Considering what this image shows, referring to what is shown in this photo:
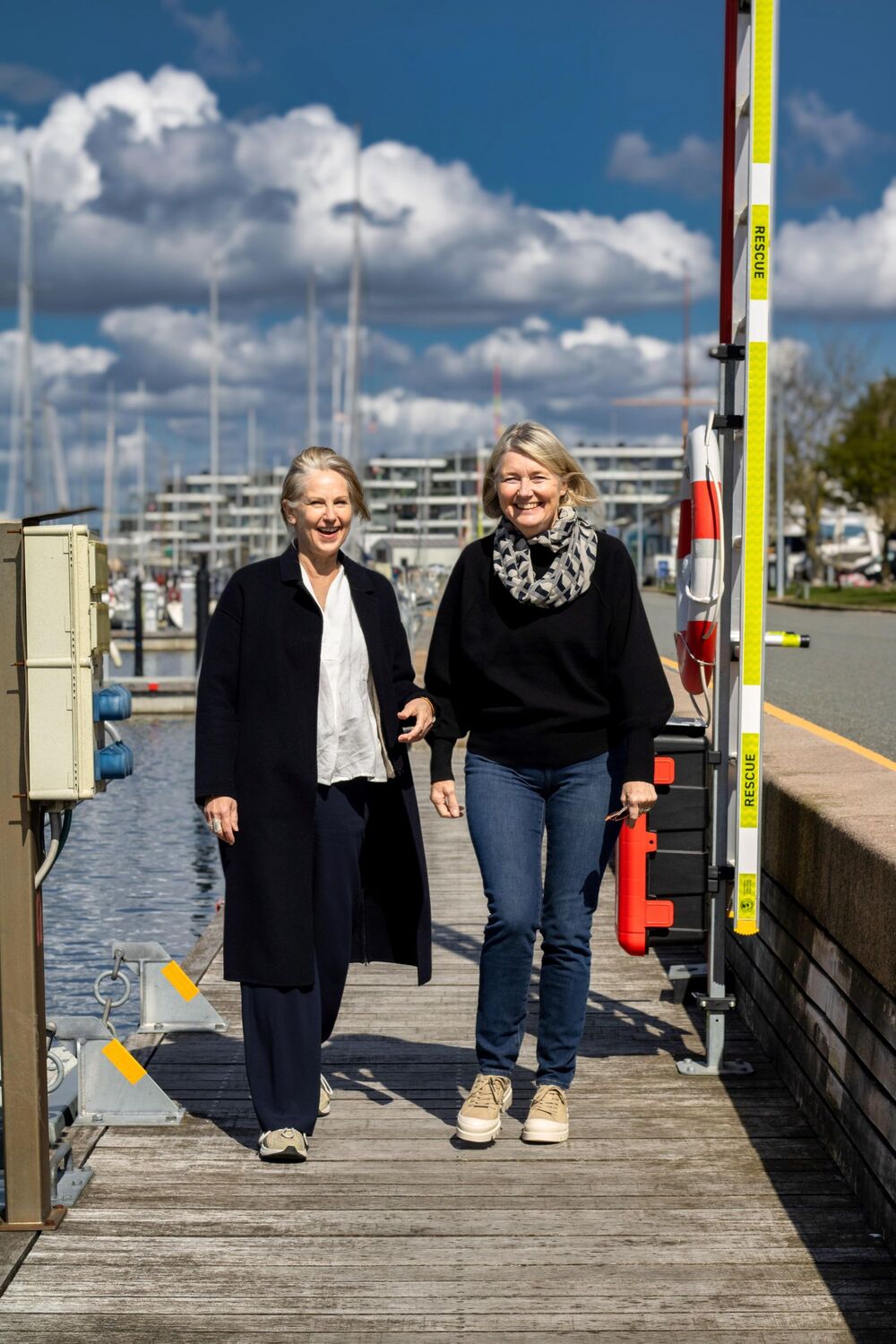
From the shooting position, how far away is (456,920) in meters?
8.55

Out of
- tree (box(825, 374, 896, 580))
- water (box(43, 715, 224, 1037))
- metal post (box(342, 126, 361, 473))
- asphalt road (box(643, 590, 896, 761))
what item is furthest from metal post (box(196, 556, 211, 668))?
tree (box(825, 374, 896, 580))

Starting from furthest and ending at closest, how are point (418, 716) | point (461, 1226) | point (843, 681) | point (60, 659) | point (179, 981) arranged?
point (843, 681) → point (179, 981) → point (418, 716) → point (461, 1226) → point (60, 659)

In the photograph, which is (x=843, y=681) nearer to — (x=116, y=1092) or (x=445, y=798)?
(x=445, y=798)

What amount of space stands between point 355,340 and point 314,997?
4315 centimetres

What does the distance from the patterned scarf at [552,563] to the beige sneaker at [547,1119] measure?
1.36 m

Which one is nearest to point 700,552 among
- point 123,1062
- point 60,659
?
point 60,659

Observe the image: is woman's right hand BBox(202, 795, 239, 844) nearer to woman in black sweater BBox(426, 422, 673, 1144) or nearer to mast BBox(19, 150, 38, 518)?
woman in black sweater BBox(426, 422, 673, 1144)

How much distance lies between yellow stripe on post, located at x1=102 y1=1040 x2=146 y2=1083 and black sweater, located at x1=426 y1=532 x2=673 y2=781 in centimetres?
133

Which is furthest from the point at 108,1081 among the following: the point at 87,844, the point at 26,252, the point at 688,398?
the point at 688,398

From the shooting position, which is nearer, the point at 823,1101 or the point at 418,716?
the point at 823,1101

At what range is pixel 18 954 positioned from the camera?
13.3 ft

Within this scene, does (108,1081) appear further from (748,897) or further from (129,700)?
(748,897)

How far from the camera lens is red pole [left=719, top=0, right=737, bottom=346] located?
17.3 ft

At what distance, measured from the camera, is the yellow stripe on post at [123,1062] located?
16.4ft
